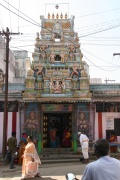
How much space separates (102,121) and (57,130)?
3.48 metres

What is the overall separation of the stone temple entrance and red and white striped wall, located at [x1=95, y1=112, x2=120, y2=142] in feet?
6.20

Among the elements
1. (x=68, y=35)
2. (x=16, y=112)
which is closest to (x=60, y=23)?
(x=68, y=35)

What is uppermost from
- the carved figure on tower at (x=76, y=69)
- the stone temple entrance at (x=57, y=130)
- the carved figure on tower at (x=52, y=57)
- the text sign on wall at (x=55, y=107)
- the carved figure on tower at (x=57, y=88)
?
the carved figure on tower at (x=52, y=57)

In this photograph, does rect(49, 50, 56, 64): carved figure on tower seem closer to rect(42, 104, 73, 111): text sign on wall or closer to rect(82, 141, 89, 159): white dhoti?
rect(42, 104, 73, 111): text sign on wall

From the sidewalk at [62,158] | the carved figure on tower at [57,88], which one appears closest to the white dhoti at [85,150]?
the sidewalk at [62,158]

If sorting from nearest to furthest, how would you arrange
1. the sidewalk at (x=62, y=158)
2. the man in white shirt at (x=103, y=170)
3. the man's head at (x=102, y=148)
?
the man in white shirt at (x=103, y=170) < the man's head at (x=102, y=148) < the sidewalk at (x=62, y=158)

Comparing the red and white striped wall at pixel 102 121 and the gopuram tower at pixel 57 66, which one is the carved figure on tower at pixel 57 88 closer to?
the gopuram tower at pixel 57 66

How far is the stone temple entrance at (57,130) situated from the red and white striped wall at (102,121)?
1890 millimetres

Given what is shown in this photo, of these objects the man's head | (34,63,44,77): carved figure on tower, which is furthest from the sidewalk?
the man's head

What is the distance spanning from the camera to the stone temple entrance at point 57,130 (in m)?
18.1

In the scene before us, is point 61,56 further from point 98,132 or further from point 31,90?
point 98,132

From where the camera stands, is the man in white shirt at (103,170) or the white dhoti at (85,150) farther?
the white dhoti at (85,150)

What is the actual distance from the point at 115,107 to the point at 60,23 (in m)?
7.67

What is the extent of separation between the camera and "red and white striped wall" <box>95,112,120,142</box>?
18.0 metres
